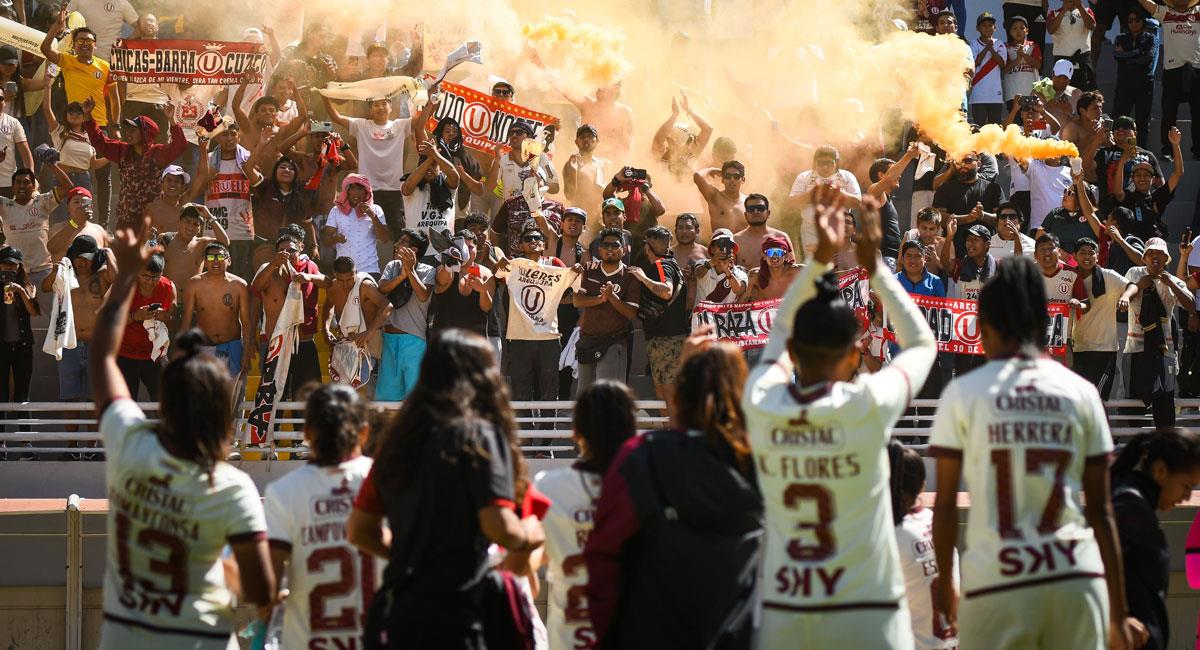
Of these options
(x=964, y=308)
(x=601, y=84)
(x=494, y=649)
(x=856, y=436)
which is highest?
(x=601, y=84)

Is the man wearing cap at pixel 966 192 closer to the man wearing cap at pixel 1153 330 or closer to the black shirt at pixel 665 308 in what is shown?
the man wearing cap at pixel 1153 330

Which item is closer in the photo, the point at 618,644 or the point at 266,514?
the point at 618,644

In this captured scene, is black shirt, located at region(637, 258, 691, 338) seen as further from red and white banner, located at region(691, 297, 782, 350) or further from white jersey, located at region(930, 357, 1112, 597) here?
white jersey, located at region(930, 357, 1112, 597)

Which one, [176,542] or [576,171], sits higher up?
[576,171]

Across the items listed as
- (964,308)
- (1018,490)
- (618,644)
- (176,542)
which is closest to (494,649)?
(618,644)

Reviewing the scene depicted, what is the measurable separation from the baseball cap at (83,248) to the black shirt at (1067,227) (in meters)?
8.41

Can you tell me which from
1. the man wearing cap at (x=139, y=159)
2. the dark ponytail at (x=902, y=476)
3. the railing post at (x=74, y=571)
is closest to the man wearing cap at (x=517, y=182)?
the man wearing cap at (x=139, y=159)

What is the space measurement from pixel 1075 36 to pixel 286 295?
993 centimetres

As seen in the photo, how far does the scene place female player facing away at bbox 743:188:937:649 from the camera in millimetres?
4371

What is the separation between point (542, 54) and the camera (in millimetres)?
15352

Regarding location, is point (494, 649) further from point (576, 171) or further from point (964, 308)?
point (576, 171)

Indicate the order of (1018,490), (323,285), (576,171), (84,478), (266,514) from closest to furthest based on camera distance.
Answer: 1. (1018,490)
2. (266,514)
3. (84,478)
4. (323,285)
5. (576,171)

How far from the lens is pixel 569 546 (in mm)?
5324

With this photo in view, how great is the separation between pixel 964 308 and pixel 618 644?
7.98 metres
